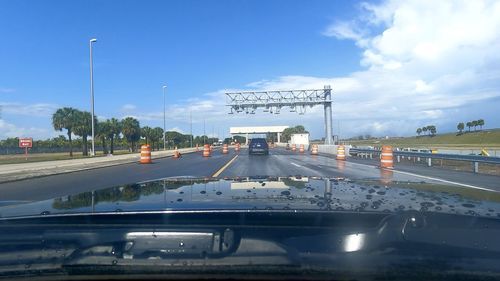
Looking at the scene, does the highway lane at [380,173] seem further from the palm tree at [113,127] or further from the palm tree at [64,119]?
the palm tree at [113,127]

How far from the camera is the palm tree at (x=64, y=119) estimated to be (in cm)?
7038

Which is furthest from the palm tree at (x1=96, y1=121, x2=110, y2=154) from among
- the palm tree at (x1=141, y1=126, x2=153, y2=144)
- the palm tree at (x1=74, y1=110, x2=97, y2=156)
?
the palm tree at (x1=141, y1=126, x2=153, y2=144)

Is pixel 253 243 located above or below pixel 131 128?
below

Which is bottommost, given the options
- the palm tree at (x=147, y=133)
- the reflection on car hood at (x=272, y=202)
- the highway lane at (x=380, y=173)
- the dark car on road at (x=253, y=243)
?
the highway lane at (x=380, y=173)

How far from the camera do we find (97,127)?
7875 centimetres

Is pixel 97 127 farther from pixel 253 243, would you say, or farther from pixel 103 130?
pixel 253 243

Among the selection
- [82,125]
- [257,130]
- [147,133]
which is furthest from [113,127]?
[257,130]

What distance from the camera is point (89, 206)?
3.70m

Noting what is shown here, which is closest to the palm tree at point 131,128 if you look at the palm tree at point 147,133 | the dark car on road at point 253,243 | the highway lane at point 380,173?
the palm tree at point 147,133

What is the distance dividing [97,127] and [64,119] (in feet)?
27.9

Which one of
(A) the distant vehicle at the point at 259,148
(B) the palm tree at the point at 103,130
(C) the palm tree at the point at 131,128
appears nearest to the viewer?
(A) the distant vehicle at the point at 259,148

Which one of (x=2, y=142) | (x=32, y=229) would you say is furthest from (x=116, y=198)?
(x=2, y=142)

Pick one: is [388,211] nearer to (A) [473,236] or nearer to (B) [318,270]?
(A) [473,236]

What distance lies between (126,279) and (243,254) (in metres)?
0.68
